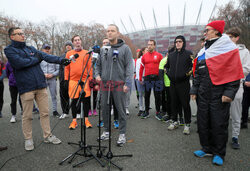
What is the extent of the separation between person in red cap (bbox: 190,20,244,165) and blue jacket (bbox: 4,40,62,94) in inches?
113

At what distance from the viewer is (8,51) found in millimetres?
3002

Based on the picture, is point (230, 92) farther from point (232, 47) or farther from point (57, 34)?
point (57, 34)

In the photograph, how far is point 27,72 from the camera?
10.3 ft

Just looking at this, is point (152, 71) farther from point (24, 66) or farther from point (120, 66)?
point (24, 66)

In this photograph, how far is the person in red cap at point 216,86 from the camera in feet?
8.40

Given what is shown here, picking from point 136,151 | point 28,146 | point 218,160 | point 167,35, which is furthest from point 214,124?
point 167,35

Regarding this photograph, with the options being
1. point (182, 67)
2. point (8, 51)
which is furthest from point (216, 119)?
point (8, 51)

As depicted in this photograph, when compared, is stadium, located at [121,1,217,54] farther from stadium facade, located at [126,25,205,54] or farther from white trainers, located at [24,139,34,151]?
white trainers, located at [24,139,34,151]

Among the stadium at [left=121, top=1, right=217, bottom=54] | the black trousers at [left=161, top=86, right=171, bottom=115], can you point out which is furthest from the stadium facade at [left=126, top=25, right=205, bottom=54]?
the black trousers at [left=161, top=86, right=171, bottom=115]

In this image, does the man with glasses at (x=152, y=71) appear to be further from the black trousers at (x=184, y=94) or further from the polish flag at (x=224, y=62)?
the polish flag at (x=224, y=62)

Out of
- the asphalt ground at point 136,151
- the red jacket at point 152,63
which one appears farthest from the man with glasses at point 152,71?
→ the asphalt ground at point 136,151

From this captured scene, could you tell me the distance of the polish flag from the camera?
2553 mm

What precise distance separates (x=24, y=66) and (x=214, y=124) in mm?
3575

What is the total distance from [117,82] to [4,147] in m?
2.64
